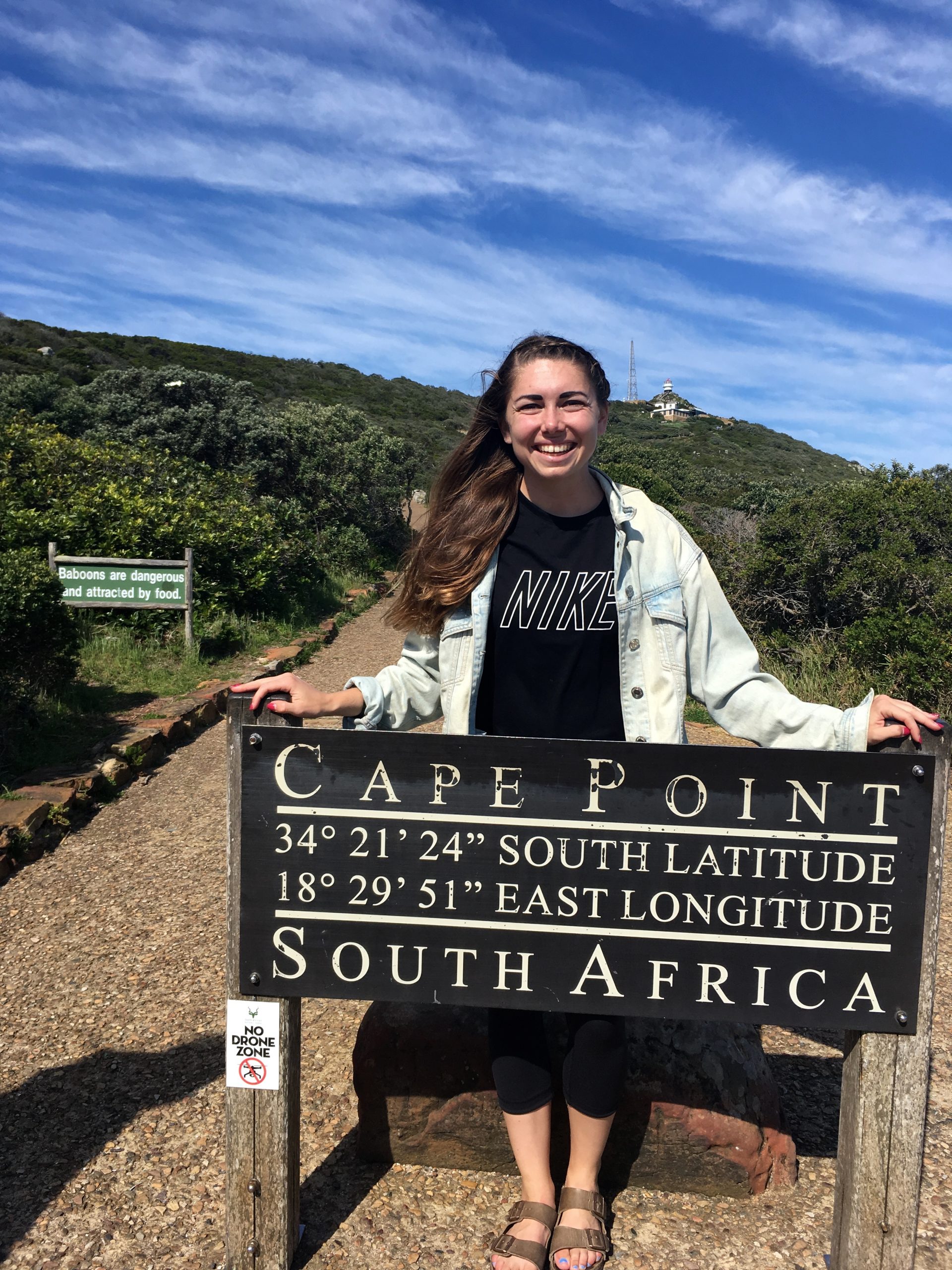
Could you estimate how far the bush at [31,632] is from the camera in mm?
5516

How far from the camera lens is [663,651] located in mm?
1942

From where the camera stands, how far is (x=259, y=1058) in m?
1.86

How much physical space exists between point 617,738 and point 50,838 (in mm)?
3507

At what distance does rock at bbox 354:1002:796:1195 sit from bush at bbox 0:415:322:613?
6.75m

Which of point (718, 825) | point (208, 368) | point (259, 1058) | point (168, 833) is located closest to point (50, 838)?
point (168, 833)

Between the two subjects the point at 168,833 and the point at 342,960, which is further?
the point at 168,833

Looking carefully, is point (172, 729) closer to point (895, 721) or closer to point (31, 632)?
point (31, 632)

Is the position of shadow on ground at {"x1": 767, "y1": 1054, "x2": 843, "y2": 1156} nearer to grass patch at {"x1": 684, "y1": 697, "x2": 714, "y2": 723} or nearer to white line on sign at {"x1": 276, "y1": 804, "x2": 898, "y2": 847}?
white line on sign at {"x1": 276, "y1": 804, "x2": 898, "y2": 847}

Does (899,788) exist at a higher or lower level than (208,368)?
lower

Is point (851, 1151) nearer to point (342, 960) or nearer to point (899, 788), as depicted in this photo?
point (899, 788)

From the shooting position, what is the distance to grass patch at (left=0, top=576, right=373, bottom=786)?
5.49 metres

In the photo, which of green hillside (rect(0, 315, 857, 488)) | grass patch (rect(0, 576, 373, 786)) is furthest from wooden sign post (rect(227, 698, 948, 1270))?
green hillside (rect(0, 315, 857, 488))

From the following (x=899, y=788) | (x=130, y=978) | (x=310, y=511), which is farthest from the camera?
(x=310, y=511)

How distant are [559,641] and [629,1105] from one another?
3.67 ft
